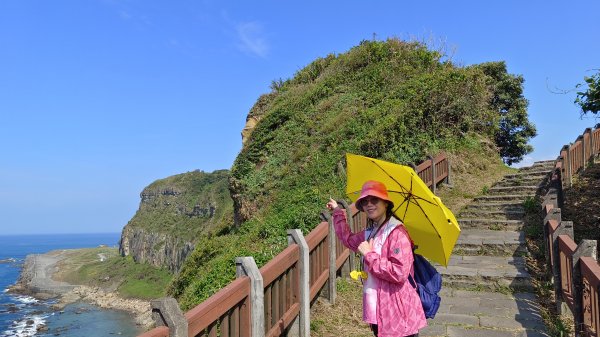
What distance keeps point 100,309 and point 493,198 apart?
99.4 meters

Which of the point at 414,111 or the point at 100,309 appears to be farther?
the point at 100,309

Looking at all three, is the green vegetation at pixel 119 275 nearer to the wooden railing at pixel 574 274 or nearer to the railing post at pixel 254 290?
the wooden railing at pixel 574 274

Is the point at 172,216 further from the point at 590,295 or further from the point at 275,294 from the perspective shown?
the point at 590,295

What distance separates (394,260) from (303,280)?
255 cm

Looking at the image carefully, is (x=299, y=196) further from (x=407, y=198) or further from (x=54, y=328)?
(x=54, y=328)

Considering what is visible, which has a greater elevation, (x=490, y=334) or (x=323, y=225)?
(x=323, y=225)

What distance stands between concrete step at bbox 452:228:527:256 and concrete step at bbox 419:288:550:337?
2.05 metres

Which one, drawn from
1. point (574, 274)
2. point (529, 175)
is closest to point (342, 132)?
point (529, 175)

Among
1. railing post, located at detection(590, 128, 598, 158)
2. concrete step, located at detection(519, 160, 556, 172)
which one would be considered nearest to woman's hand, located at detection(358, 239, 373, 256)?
concrete step, located at detection(519, 160, 556, 172)

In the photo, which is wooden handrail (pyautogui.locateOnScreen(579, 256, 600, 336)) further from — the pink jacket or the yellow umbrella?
the pink jacket

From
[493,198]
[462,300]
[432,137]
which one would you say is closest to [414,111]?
[432,137]

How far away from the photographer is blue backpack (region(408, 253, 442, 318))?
120 inches

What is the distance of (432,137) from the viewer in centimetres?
1566

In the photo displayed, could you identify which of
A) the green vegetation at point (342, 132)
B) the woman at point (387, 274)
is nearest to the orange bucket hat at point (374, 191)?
the woman at point (387, 274)
